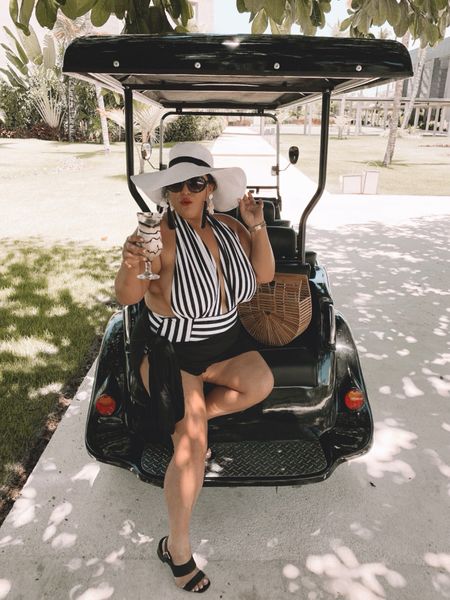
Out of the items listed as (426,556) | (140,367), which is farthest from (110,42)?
(426,556)

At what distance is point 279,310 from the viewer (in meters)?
2.70

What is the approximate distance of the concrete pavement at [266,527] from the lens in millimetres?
2184

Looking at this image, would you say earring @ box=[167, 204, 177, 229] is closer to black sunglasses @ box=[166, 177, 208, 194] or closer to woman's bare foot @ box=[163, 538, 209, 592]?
black sunglasses @ box=[166, 177, 208, 194]

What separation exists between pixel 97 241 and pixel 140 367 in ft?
19.6

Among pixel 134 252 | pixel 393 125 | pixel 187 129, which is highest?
pixel 393 125

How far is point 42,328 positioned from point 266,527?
3.08 m

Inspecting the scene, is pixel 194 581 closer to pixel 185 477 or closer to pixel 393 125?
pixel 185 477

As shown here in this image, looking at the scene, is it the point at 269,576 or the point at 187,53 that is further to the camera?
the point at 269,576

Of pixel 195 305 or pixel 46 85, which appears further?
pixel 46 85

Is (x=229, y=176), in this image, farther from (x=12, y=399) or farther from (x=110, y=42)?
(x=12, y=399)

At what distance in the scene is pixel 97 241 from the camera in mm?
7961

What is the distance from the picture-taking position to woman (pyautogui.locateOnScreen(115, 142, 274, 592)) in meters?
2.16

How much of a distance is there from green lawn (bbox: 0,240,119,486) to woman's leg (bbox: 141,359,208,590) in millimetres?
1222

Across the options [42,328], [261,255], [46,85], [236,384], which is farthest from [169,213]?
[46,85]
